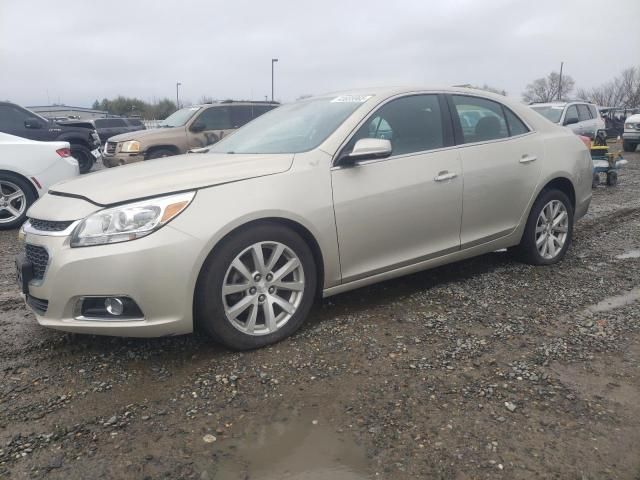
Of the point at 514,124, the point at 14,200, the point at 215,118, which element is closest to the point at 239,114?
the point at 215,118

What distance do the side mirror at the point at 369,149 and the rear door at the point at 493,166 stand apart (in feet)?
2.90

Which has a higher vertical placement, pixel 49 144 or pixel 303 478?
pixel 49 144

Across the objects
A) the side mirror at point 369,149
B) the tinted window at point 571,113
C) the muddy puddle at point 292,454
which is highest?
the tinted window at point 571,113

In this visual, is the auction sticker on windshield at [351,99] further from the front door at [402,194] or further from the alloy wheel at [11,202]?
the alloy wheel at [11,202]

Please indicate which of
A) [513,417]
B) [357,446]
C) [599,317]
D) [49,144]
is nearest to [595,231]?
[599,317]

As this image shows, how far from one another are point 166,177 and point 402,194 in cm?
155

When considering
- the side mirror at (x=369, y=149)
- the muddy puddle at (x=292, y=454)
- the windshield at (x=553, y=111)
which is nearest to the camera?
the muddy puddle at (x=292, y=454)

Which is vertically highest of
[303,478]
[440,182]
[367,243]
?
[440,182]

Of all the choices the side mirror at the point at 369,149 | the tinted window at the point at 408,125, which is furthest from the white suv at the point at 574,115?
the side mirror at the point at 369,149

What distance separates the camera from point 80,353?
10.5 feet

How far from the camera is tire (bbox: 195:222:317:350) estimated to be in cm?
296

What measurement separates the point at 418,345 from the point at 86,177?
236cm

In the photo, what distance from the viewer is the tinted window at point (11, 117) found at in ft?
33.4

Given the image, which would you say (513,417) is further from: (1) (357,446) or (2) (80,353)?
(2) (80,353)
